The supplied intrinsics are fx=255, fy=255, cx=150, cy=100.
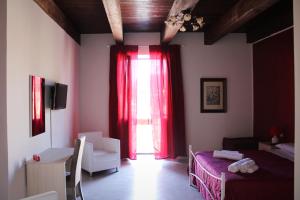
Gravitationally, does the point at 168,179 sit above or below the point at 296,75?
below

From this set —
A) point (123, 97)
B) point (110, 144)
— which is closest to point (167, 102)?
point (123, 97)

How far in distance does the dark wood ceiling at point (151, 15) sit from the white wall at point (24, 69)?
0.57 meters

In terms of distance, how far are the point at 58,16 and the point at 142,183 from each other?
285 cm

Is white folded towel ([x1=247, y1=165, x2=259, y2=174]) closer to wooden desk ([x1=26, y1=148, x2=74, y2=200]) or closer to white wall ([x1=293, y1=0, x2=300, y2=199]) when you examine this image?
white wall ([x1=293, y1=0, x2=300, y2=199])

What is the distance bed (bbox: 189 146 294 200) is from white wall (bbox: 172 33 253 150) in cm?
216

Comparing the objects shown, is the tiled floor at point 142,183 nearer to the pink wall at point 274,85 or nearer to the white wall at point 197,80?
the white wall at point 197,80

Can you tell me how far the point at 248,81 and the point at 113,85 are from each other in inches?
113

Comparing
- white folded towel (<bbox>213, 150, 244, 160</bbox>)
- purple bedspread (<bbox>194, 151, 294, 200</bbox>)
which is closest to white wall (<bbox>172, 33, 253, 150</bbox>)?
white folded towel (<bbox>213, 150, 244, 160</bbox>)

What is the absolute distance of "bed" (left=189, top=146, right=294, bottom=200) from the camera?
8.20 ft

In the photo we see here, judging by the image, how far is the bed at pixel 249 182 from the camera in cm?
250

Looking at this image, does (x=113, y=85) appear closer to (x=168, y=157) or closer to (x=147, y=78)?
(x=147, y=78)

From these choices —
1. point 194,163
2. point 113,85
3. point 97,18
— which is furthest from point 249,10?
point 113,85

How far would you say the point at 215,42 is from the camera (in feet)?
17.5

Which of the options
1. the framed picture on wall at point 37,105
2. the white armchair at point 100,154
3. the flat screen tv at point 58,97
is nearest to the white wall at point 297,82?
the framed picture on wall at point 37,105
